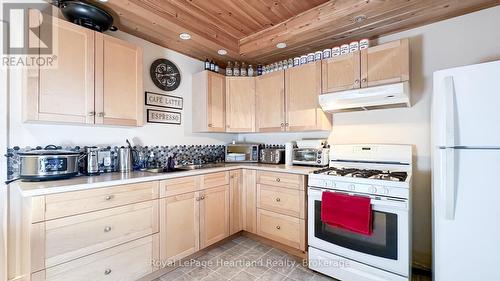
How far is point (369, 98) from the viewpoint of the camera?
1.96 meters

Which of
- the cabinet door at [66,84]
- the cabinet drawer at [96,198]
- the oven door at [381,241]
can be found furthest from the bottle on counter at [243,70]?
the oven door at [381,241]

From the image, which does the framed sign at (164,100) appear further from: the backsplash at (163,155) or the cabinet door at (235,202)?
the cabinet door at (235,202)

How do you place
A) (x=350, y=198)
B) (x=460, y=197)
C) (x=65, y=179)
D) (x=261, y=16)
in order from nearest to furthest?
1. (x=460, y=197)
2. (x=65, y=179)
3. (x=350, y=198)
4. (x=261, y=16)

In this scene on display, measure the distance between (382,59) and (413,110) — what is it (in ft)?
1.92

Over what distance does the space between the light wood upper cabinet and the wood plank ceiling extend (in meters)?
0.35

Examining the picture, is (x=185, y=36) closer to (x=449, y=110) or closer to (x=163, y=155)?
(x=163, y=155)

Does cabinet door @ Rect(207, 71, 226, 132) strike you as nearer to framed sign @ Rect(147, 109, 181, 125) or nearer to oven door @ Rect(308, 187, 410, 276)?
framed sign @ Rect(147, 109, 181, 125)

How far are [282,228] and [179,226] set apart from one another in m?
1.06

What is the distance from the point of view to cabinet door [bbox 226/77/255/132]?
2914mm

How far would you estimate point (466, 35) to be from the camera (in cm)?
190

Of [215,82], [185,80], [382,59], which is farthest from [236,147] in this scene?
[382,59]

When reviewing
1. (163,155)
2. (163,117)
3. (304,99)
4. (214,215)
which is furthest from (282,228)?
(163,117)

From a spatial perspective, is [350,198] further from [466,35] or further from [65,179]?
[65,179]

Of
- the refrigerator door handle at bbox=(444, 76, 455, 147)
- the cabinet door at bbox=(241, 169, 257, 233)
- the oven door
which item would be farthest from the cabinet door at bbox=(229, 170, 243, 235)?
the refrigerator door handle at bbox=(444, 76, 455, 147)
